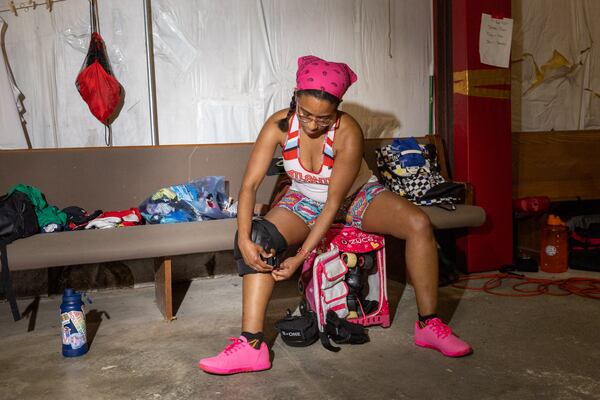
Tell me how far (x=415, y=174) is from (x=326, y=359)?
6.17 ft

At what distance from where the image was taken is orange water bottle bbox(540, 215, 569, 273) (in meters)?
4.23

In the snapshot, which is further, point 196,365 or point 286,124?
point 286,124

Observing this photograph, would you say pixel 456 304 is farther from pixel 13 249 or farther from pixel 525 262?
pixel 13 249

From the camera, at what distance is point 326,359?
2594mm

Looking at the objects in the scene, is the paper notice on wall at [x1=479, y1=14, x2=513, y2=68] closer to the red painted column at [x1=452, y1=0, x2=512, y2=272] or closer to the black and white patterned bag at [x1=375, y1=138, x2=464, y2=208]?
the red painted column at [x1=452, y1=0, x2=512, y2=272]

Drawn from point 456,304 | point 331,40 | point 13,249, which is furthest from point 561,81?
point 13,249

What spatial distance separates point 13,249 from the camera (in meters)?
3.00

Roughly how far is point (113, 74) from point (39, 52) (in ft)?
1.55

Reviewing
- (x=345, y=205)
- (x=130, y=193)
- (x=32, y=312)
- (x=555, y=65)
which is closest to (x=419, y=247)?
(x=345, y=205)

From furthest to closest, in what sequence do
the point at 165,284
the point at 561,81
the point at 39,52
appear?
the point at 561,81, the point at 39,52, the point at 165,284

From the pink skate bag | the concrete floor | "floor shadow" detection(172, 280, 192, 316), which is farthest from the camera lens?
"floor shadow" detection(172, 280, 192, 316)

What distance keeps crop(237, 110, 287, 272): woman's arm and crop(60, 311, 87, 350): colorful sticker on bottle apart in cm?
83

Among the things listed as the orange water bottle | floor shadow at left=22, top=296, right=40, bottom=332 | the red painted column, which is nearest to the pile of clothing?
floor shadow at left=22, top=296, right=40, bottom=332

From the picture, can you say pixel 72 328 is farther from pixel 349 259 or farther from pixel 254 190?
pixel 349 259
